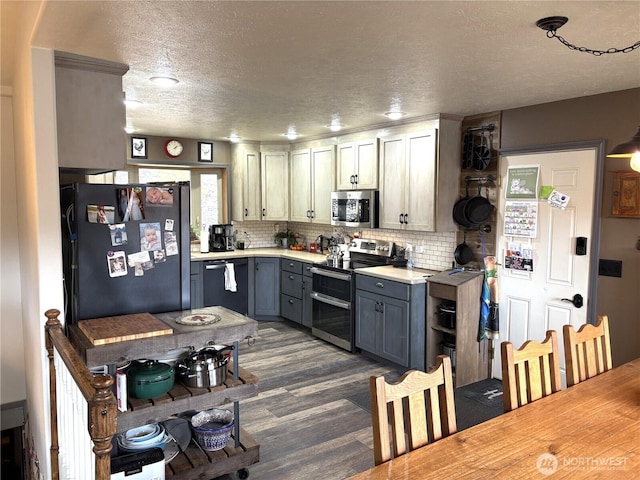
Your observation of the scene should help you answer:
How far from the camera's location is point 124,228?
2.87 meters

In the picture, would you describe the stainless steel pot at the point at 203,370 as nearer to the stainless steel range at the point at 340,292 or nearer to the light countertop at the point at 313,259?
the light countertop at the point at 313,259

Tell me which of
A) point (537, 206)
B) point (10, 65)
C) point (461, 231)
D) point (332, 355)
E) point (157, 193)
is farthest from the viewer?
point (332, 355)

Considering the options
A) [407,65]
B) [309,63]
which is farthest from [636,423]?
[309,63]

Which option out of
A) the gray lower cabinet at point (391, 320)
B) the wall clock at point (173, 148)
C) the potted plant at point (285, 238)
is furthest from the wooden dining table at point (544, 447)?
the wall clock at point (173, 148)

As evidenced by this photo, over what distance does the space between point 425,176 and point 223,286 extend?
285cm

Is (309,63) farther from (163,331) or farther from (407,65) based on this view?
(163,331)

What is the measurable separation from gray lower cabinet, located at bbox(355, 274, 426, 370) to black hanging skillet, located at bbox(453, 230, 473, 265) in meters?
0.46

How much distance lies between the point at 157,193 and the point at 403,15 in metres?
1.76

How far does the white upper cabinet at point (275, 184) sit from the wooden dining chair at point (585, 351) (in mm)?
4575

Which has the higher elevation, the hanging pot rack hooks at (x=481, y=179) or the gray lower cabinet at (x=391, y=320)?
the hanging pot rack hooks at (x=481, y=179)

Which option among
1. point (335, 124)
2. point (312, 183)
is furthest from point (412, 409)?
point (312, 183)

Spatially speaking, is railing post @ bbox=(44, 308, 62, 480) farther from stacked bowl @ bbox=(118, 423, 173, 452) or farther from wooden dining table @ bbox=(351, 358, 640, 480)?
wooden dining table @ bbox=(351, 358, 640, 480)

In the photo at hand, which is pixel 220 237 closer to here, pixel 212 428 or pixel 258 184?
pixel 258 184

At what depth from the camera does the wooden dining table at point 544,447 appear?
1474 mm
